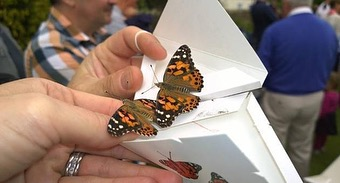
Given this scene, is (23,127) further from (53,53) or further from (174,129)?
(53,53)

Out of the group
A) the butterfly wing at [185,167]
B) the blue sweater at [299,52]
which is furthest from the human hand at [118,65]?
the blue sweater at [299,52]

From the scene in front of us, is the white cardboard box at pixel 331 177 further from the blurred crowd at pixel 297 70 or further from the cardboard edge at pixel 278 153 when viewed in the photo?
the blurred crowd at pixel 297 70

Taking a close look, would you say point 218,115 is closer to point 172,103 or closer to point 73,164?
point 172,103

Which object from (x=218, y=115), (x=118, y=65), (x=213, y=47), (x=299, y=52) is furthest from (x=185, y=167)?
(x=299, y=52)

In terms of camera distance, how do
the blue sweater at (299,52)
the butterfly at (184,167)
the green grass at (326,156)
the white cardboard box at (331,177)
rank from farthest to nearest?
the green grass at (326,156)
the blue sweater at (299,52)
the white cardboard box at (331,177)
the butterfly at (184,167)

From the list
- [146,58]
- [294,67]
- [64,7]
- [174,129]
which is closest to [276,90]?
[294,67]

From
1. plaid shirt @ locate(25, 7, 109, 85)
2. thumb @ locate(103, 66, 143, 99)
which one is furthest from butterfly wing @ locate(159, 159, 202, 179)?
plaid shirt @ locate(25, 7, 109, 85)
